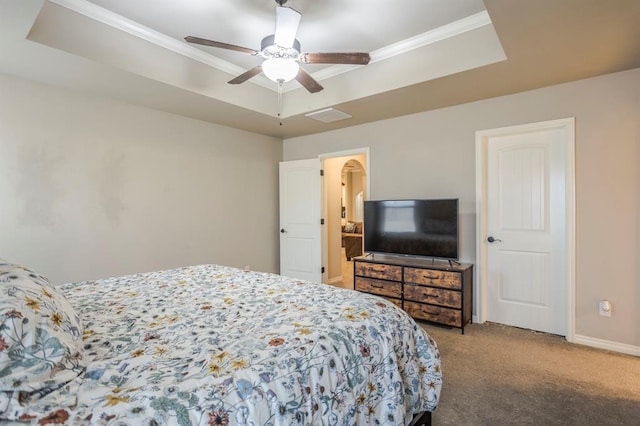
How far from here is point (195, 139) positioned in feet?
13.6

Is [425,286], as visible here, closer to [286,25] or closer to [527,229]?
[527,229]

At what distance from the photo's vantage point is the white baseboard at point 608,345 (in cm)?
275

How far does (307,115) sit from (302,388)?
338cm

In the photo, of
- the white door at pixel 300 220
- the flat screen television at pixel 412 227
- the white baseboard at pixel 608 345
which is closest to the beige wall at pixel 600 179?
the white baseboard at pixel 608 345

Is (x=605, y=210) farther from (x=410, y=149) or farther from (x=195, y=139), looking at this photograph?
(x=195, y=139)

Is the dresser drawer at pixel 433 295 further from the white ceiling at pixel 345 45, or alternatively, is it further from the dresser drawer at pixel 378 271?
the white ceiling at pixel 345 45

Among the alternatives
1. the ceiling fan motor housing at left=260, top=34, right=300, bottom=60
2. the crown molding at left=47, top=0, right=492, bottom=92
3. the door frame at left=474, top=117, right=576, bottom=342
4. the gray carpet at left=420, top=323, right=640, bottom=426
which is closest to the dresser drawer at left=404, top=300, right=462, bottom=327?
the gray carpet at left=420, top=323, right=640, bottom=426

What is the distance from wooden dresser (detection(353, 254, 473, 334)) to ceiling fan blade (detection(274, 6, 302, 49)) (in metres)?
2.47

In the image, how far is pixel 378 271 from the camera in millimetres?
3744

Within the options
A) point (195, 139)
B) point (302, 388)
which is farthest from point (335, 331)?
point (195, 139)

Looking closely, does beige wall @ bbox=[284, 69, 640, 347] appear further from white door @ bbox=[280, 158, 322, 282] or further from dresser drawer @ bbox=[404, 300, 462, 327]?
white door @ bbox=[280, 158, 322, 282]

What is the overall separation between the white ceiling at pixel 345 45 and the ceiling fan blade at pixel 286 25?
42cm

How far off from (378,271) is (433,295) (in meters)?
0.66

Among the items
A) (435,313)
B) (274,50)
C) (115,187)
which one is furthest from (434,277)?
(115,187)
